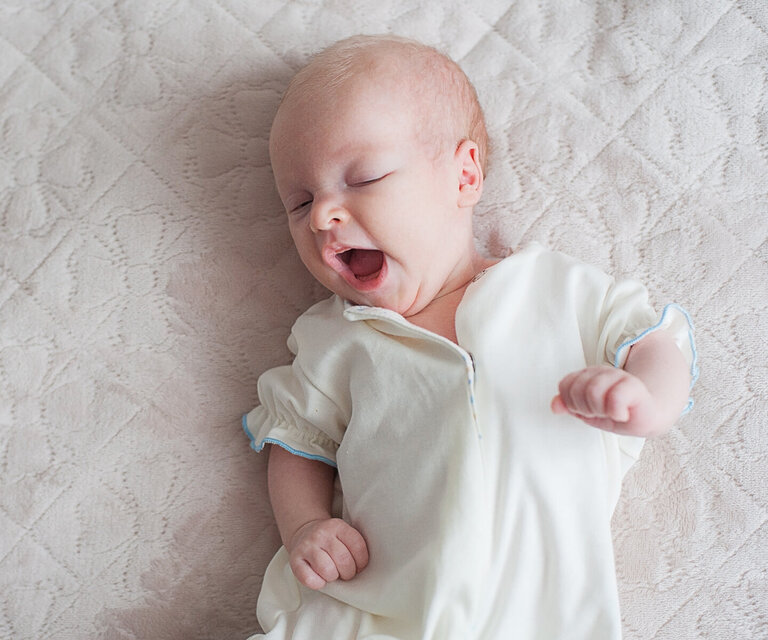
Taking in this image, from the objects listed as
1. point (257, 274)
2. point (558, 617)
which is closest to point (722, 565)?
point (558, 617)

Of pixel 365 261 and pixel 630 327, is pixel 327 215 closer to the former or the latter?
pixel 365 261

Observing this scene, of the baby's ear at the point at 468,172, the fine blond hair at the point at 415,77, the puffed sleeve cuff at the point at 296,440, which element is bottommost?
the puffed sleeve cuff at the point at 296,440

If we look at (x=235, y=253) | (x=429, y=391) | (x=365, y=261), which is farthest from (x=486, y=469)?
(x=235, y=253)

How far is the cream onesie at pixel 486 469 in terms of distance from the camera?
104 cm

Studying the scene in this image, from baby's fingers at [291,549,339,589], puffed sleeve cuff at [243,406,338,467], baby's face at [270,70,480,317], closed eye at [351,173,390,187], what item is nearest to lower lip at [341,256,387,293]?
baby's face at [270,70,480,317]

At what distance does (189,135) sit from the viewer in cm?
137

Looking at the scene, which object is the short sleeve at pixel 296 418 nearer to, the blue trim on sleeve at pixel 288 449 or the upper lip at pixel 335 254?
the blue trim on sleeve at pixel 288 449

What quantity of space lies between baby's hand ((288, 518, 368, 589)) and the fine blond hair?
0.56 m

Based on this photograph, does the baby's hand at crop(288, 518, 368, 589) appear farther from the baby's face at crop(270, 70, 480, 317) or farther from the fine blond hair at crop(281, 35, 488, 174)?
the fine blond hair at crop(281, 35, 488, 174)

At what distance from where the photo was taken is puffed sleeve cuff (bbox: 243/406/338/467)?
1207mm

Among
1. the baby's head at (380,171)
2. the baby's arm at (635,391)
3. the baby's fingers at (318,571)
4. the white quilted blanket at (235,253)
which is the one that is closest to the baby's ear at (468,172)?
the baby's head at (380,171)

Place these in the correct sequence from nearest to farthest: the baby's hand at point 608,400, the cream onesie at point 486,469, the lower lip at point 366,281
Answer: the baby's hand at point 608,400
the cream onesie at point 486,469
the lower lip at point 366,281

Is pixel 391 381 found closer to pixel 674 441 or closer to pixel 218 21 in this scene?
pixel 674 441

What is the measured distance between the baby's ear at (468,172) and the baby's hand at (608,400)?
372mm
